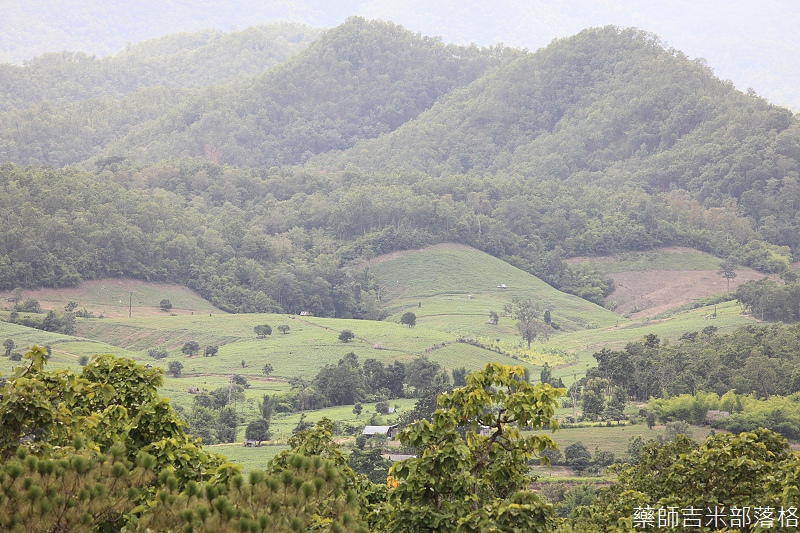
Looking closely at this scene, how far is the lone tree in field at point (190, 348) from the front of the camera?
59.6 m

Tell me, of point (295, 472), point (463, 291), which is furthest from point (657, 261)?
point (295, 472)

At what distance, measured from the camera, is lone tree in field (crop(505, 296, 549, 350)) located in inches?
2613

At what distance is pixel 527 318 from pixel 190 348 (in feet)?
76.9

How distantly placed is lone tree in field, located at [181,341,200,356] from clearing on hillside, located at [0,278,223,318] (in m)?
9.06

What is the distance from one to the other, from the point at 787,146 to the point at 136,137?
9219 centimetres

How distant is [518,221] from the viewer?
318 ft

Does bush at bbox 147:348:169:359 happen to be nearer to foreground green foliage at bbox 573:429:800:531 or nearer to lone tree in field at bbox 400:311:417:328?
Result: lone tree in field at bbox 400:311:417:328

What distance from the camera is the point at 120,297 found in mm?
71562

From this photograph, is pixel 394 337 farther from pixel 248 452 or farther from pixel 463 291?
pixel 248 452

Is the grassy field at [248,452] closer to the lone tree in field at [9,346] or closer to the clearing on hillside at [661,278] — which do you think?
the lone tree in field at [9,346]

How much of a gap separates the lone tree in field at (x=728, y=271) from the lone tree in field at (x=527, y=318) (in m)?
18.0

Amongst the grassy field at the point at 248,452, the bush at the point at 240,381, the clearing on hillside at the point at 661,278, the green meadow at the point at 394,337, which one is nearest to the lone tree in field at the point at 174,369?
the green meadow at the point at 394,337

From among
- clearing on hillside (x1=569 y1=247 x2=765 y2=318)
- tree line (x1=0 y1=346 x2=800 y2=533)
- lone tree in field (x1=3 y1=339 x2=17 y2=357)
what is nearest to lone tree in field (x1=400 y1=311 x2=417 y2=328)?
clearing on hillside (x1=569 y1=247 x2=765 y2=318)

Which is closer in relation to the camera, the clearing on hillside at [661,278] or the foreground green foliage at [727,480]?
the foreground green foliage at [727,480]
